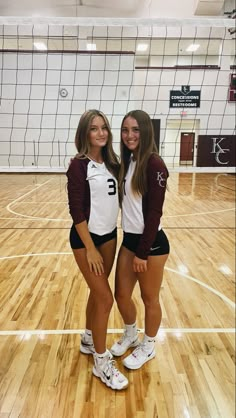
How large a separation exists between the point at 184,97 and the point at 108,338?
1074cm

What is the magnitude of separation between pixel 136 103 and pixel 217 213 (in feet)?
23.5

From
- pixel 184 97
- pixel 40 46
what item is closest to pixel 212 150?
pixel 184 97

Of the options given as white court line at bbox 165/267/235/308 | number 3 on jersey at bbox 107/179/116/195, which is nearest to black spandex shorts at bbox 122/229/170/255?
number 3 on jersey at bbox 107/179/116/195

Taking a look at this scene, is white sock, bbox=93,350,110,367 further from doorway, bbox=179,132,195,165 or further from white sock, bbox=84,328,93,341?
doorway, bbox=179,132,195,165

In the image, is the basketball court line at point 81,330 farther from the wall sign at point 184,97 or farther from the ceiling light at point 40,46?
the wall sign at point 184,97

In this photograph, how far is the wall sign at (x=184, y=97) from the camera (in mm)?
11344

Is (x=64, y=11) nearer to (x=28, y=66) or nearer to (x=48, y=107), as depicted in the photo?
(x=28, y=66)

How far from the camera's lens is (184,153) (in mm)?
12930

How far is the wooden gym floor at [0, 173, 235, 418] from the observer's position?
1.54 m

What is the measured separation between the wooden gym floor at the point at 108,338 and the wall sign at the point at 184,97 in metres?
8.45

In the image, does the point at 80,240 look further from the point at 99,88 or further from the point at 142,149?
the point at 99,88

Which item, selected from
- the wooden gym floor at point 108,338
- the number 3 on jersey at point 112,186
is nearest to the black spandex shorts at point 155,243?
the number 3 on jersey at point 112,186

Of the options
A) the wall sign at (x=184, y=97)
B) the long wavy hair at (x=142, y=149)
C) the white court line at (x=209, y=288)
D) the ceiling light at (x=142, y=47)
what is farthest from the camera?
the wall sign at (x=184, y=97)

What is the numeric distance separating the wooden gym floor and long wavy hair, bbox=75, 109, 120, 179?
1067 mm
